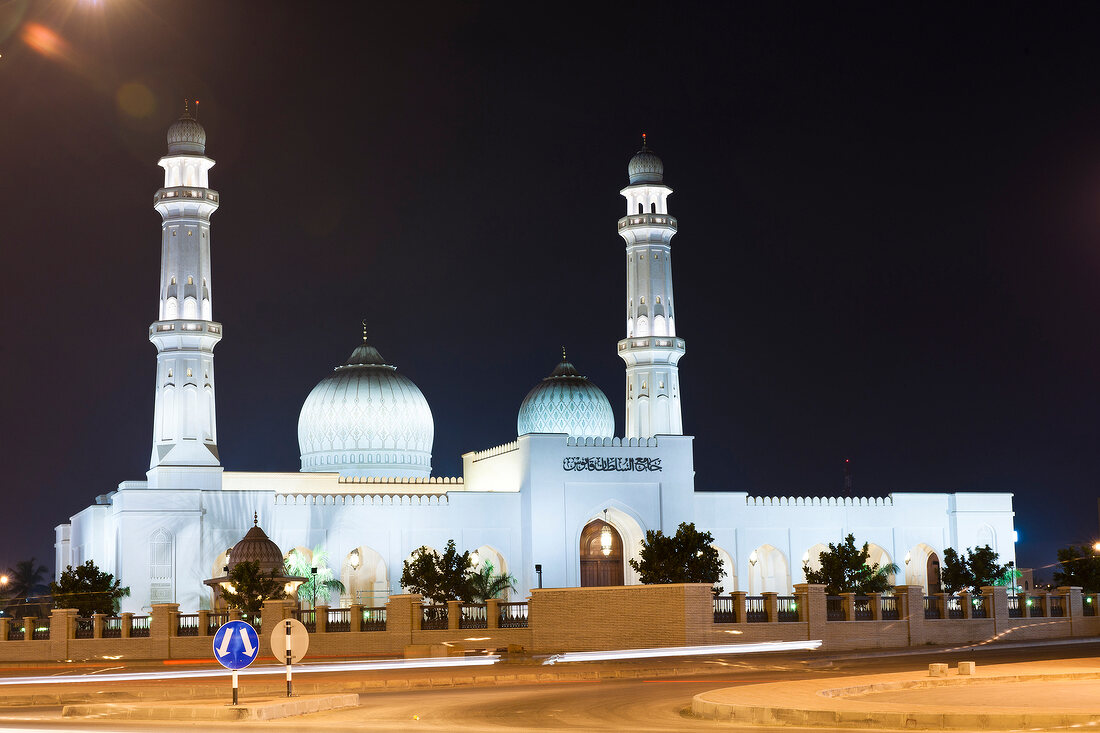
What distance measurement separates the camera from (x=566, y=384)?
186 ft

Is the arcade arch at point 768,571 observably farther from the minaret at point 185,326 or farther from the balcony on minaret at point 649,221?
the minaret at point 185,326

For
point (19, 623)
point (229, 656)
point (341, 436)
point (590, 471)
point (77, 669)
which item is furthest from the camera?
point (341, 436)

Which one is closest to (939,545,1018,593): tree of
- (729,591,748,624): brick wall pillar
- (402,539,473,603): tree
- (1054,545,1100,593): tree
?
(1054,545,1100,593): tree

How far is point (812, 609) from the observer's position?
2923 centimetres

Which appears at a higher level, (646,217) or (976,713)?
(646,217)

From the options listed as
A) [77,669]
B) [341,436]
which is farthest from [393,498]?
[77,669]

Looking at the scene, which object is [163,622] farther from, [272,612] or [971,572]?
[971,572]

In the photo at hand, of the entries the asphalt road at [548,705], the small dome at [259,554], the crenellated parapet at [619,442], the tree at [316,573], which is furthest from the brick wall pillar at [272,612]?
the crenellated parapet at [619,442]

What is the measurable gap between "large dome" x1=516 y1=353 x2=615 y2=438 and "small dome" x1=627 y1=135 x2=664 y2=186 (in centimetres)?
804

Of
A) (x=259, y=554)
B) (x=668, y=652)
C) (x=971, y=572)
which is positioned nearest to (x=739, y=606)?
(x=668, y=652)

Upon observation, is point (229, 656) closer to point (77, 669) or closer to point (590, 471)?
point (77, 669)

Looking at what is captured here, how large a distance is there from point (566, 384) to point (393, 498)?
34.7ft

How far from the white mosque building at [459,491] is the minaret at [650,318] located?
0.20 ft

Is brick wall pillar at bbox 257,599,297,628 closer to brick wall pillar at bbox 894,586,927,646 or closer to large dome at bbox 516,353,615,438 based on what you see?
brick wall pillar at bbox 894,586,927,646
